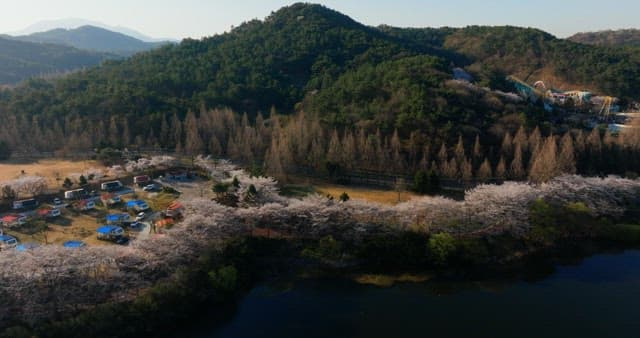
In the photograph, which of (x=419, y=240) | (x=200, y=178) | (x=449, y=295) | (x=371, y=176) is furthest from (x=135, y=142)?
(x=449, y=295)

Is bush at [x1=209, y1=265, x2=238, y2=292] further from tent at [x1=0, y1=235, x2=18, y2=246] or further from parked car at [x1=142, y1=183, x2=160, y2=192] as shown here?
parked car at [x1=142, y1=183, x2=160, y2=192]

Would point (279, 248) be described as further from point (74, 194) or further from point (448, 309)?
point (74, 194)

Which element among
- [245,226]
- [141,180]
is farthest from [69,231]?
[245,226]

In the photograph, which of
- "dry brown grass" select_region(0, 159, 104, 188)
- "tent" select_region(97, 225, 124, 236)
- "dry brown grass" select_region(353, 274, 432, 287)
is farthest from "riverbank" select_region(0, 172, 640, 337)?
"dry brown grass" select_region(0, 159, 104, 188)

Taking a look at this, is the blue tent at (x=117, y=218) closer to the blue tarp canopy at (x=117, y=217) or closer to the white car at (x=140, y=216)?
the blue tarp canopy at (x=117, y=217)

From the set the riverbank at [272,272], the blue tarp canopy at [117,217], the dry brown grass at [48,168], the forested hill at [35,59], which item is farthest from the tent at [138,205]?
the forested hill at [35,59]

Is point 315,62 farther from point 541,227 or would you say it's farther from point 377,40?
point 541,227
